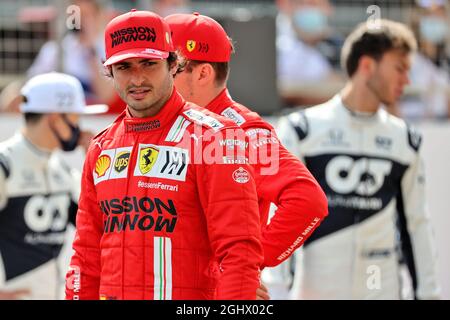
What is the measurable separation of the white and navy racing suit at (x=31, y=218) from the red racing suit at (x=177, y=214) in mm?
3023

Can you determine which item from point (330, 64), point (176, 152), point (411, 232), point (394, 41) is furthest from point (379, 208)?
point (330, 64)

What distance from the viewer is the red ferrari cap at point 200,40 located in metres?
4.36

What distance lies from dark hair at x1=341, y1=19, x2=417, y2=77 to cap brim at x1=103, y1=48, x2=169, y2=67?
9.68 ft

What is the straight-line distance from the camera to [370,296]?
5.99 meters

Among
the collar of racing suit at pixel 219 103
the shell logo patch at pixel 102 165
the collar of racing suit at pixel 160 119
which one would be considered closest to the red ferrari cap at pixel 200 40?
the collar of racing suit at pixel 219 103

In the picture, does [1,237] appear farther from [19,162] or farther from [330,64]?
[330,64]

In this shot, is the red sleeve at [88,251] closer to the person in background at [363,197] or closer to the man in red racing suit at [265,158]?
the man in red racing suit at [265,158]

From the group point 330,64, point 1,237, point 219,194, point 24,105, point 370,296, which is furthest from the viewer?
point 330,64

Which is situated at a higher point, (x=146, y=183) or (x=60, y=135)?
(x=60, y=135)

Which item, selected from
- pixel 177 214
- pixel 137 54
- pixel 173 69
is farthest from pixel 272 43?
pixel 177 214

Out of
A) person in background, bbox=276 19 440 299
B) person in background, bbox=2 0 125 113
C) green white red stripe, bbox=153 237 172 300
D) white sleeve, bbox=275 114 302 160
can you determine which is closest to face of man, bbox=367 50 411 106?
person in background, bbox=276 19 440 299

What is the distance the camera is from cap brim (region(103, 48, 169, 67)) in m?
3.60

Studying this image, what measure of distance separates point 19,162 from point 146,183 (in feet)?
10.9

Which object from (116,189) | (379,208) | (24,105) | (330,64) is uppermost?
(330,64)
